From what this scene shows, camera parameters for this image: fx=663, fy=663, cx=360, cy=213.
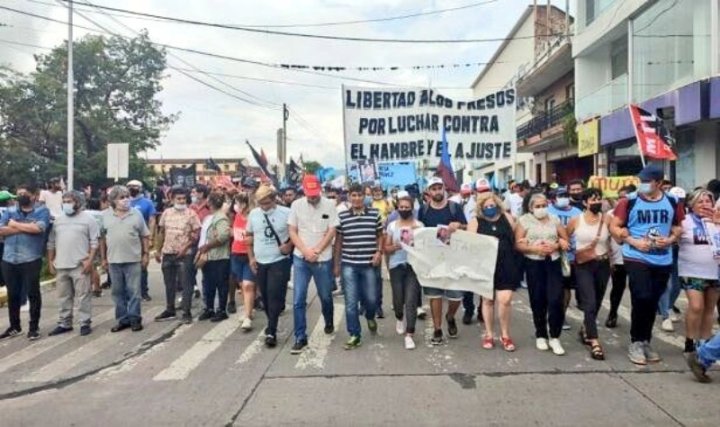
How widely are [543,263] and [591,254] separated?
0.48 m

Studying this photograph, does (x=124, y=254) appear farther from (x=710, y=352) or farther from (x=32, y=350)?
(x=710, y=352)

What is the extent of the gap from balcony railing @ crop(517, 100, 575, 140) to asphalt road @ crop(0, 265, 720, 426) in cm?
2124

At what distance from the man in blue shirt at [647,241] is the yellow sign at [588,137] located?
16.8 meters

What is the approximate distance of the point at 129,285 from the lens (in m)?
8.34

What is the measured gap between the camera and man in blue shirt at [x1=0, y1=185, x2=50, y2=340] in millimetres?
8055

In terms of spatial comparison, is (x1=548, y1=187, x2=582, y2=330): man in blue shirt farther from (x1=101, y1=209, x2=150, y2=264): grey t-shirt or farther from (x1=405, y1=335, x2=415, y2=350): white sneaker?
(x1=101, y1=209, x2=150, y2=264): grey t-shirt

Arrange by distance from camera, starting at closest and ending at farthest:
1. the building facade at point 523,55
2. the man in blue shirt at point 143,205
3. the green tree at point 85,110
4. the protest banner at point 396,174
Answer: the man in blue shirt at point 143,205 → the protest banner at point 396,174 → the building facade at point 523,55 → the green tree at point 85,110

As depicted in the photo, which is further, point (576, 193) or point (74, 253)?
point (74, 253)

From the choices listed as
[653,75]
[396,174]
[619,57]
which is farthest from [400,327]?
[619,57]

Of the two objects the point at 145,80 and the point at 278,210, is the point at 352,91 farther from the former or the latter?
the point at 145,80

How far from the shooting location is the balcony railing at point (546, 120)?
27625 mm

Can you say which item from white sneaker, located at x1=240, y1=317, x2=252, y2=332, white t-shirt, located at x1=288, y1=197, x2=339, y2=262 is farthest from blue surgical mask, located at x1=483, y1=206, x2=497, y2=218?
white sneaker, located at x1=240, y1=317, x2=252, y2=332

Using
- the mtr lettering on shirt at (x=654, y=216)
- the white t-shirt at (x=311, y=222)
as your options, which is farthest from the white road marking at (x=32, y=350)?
the mtr lettering on shirt at (x=654, y=216)

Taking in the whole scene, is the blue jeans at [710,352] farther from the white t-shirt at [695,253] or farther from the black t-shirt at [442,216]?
the black t-shirt at [442,216]
